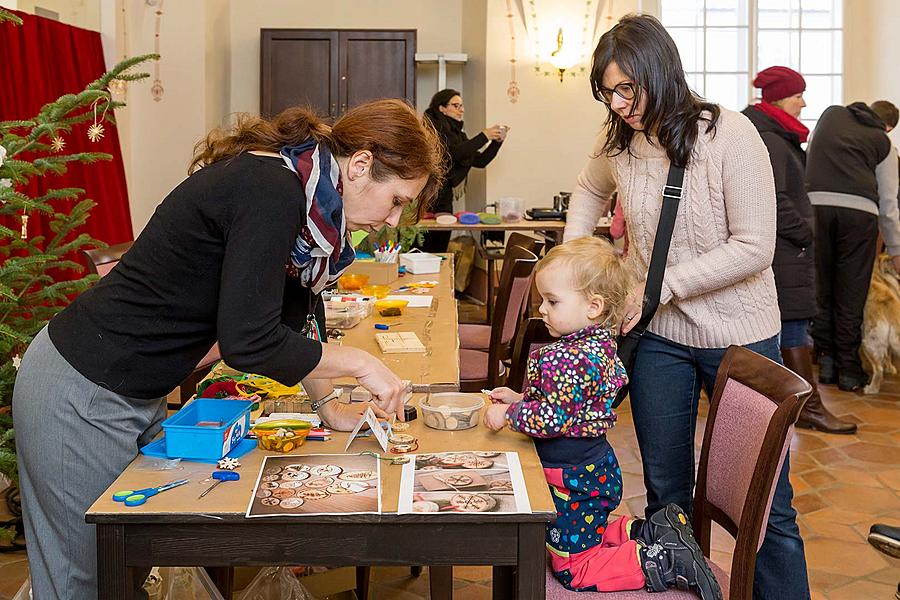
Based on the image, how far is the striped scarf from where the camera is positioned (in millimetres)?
1854

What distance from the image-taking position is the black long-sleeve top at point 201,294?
1760 millimetres

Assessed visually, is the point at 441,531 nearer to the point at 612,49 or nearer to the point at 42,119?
the point at 612,49

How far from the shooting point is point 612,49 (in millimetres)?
2484

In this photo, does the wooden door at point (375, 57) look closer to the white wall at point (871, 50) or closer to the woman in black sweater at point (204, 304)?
the white wall at point (871, 50)

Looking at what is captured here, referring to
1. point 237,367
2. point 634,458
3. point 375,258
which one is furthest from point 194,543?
point 634,458

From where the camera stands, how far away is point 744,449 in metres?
2.14

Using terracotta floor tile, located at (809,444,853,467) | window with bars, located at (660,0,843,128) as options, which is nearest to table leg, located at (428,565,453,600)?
terracotta floor tile, located at (809,444,853,467)

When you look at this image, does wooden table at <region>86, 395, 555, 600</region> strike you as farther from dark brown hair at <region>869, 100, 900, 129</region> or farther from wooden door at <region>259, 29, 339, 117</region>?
wooden door at <region>259, 29, 339, 117</region>

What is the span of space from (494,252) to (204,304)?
619cm

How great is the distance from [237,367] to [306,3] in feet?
29.3

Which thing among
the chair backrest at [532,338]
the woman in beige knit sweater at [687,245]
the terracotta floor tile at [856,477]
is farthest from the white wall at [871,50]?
the woman in beige knit sweater at [687,245]

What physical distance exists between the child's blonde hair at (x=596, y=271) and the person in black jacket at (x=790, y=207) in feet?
7.68

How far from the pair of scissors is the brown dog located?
5.06 metres

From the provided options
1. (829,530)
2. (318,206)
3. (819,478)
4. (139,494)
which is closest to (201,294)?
(318,206)
